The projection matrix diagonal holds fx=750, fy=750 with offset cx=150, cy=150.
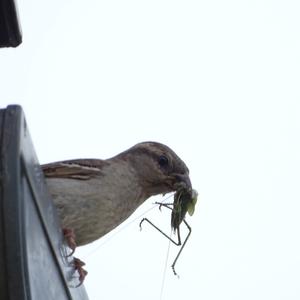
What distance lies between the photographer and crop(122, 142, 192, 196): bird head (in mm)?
6477

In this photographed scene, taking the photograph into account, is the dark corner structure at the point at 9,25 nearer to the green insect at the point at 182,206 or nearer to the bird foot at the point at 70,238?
the bird foot at the point at 70,238

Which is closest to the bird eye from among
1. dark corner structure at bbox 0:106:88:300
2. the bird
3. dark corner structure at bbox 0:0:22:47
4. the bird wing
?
the bird

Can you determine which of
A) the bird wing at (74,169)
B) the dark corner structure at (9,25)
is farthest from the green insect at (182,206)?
the dark corner structure at (9,25)

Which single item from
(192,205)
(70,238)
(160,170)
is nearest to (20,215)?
(70,238)

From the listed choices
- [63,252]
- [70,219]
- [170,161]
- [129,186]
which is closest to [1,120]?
[63,252]

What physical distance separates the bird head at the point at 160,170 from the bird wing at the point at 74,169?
0.59 meters

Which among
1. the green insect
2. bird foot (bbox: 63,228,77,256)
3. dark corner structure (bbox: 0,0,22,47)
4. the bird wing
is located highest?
dark corner structure (bbox: 0,0,22,47)

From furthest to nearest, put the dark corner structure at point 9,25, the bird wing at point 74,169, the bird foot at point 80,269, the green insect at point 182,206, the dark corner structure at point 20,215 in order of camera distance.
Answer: the green insect at point 182,206
the bird wing at point 74,169
the bird foot at point 80,269
the dark corner structure at point 9,25
the dark corner structure at point 20,215

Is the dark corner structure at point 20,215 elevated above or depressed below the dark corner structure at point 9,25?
below

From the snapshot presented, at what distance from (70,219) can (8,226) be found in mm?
2477

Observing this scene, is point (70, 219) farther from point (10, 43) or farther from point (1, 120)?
point (1, 120)

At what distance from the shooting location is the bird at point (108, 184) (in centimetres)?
530

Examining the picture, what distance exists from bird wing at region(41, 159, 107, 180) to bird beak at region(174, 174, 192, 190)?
75 centimetres

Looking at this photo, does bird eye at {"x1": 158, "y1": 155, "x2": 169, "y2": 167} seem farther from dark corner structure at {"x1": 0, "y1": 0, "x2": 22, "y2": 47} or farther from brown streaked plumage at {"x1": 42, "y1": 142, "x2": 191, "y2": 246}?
dark corner structure at {"x1": 0, "y1": 0, "x2": 22, "y2": 47}
